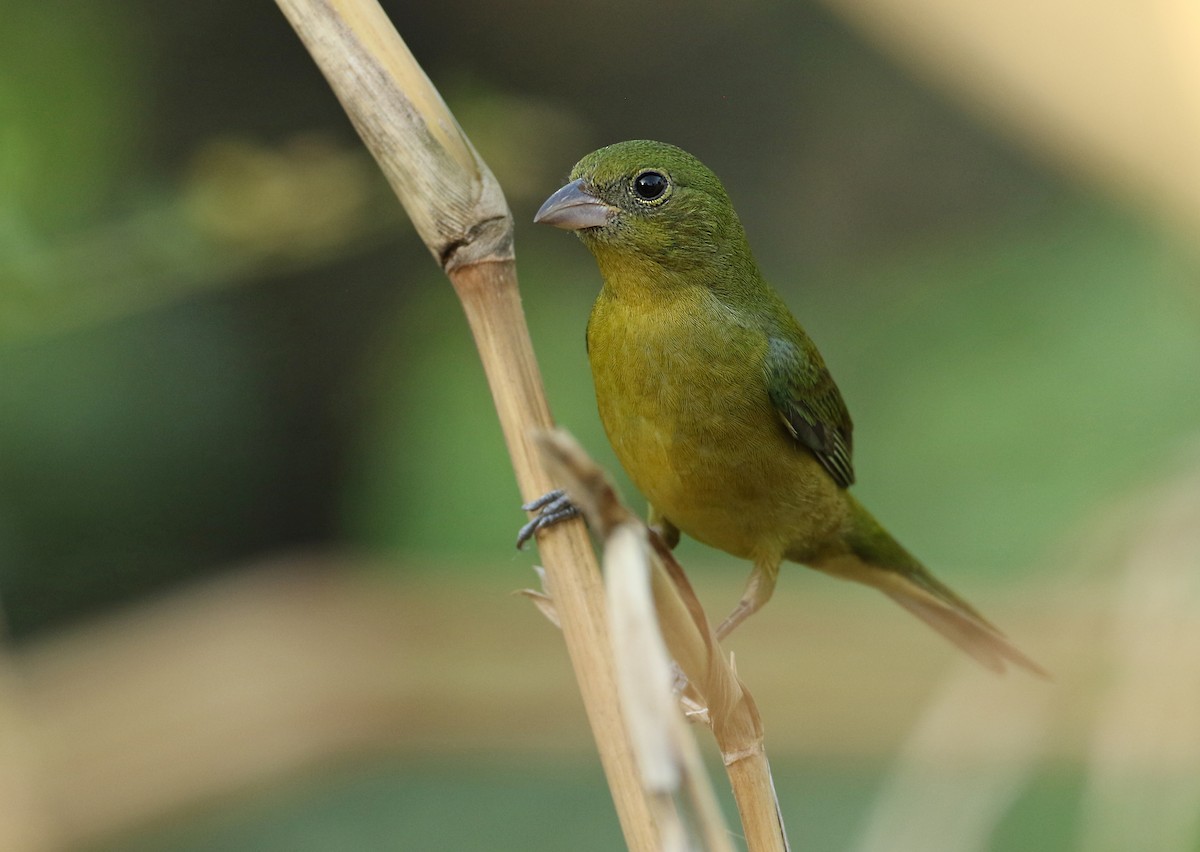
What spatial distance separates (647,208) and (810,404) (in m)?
0.61

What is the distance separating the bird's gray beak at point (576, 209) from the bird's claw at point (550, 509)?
0.63 m

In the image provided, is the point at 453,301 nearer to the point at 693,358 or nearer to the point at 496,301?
the point at 693,358

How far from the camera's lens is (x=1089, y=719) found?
349 cm

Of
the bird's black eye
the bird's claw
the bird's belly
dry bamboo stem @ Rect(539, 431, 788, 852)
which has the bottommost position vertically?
dry bamboo stem @ Rect(539, 431, 788, 852)

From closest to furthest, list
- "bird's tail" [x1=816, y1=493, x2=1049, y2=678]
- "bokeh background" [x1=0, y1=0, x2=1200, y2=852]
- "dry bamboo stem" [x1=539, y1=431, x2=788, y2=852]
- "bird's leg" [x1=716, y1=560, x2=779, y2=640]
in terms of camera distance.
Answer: "dry bamboo stem" [x1=539, y1=431, x2=788, y2=852], "bird's leg" [x1=716, y1=560, x2=779, y2=640], "bird's tail" [x1=816, y1=493, x2=1049, y2=678], "bokeh background" [x1=0, y1=0, x2=1200, y2=852]

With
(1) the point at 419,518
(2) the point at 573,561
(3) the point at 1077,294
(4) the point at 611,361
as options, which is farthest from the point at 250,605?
(3) the point at 1077,294

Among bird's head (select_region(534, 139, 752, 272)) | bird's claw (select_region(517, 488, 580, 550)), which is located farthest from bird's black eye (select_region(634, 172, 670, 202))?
bird's claw (select_region(517, 488, 580, 550))

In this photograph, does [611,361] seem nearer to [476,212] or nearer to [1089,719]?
[476,212]

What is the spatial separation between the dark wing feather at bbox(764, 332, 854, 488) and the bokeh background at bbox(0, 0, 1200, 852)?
2.92 feet

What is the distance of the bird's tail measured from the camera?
294 centimetres

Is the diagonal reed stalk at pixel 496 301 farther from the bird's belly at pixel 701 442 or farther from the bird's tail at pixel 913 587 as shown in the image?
the bird's tail at pixel 913 587

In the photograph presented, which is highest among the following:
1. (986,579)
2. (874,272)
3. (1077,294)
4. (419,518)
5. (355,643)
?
(874,272)

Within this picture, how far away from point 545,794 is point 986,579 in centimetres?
165

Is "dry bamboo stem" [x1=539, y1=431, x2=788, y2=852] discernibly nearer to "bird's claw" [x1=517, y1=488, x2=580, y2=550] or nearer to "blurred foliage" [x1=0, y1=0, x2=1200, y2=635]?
"bird's claw" [x1=517, y1=488, x2=580, y2=550]
